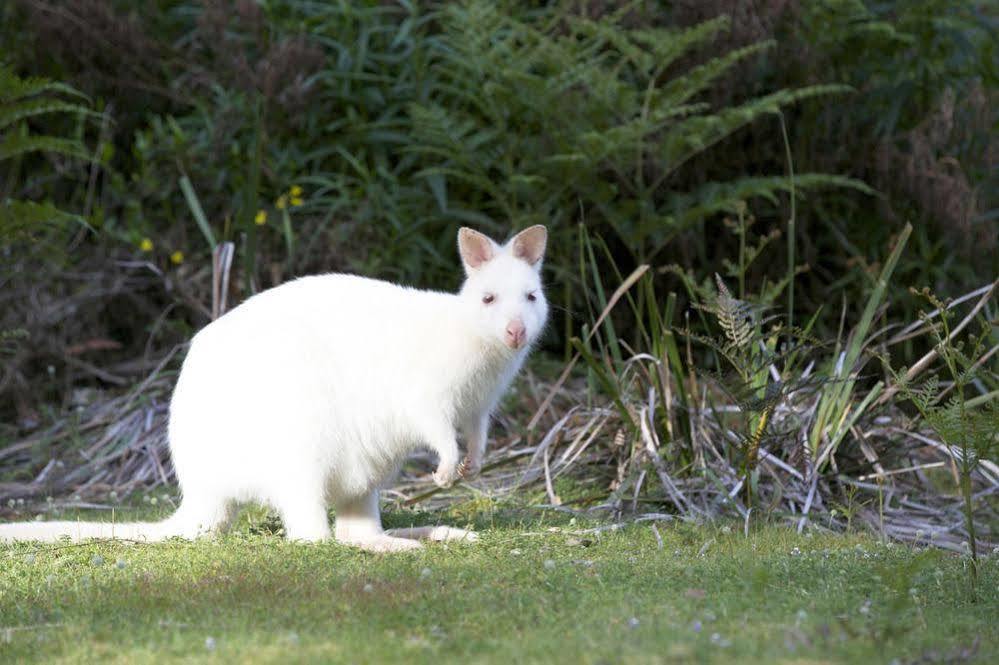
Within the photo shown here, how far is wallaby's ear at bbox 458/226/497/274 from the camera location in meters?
4.85

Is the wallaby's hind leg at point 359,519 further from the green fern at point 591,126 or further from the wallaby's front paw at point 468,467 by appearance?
the green fern at point 591,126

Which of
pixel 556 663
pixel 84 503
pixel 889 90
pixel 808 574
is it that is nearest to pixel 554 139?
pixel 889 90

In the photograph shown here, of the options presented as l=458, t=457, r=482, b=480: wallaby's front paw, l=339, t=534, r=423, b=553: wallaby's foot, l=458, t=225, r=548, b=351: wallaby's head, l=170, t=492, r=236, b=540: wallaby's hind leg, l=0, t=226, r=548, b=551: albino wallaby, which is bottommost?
l=339, t=534, r=423, b=553: wallaby's foot

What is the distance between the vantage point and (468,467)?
483cm

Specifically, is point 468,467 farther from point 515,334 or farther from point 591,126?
point 591,126

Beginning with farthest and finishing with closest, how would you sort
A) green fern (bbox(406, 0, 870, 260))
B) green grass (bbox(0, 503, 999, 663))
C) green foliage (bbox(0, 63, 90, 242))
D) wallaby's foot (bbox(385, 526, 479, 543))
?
1. green fern (bbox(406, 0, 870, 260))
2. green foliage (bbox(0, 63, 90, 242))
3. wallaby's foot (bbox(385, 526, 479, 543))
4. green grass (bbox(0, 503, 999, 663))

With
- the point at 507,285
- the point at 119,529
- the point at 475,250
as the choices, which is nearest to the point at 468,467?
the point at 507,285

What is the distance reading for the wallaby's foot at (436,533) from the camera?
4.74 metres

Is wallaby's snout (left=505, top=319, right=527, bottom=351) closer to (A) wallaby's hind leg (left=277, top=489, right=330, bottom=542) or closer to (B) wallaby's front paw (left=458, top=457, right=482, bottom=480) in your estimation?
(B) wallaby's front paw (left=458, top=457, right=482, bottom=480)

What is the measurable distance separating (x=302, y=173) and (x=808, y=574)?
204 inches

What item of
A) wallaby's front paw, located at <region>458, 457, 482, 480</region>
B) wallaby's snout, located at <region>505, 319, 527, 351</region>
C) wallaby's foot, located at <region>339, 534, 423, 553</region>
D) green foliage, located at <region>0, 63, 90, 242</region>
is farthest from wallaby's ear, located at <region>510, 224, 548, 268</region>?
green foliage, located at <region>0, 63, 90, 242</region>

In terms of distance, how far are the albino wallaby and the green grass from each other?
0.18 m

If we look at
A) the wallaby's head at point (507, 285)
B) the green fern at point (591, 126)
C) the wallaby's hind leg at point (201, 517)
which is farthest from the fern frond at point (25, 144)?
the wallaby's head at point (507, 285)

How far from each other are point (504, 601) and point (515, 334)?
115cm
